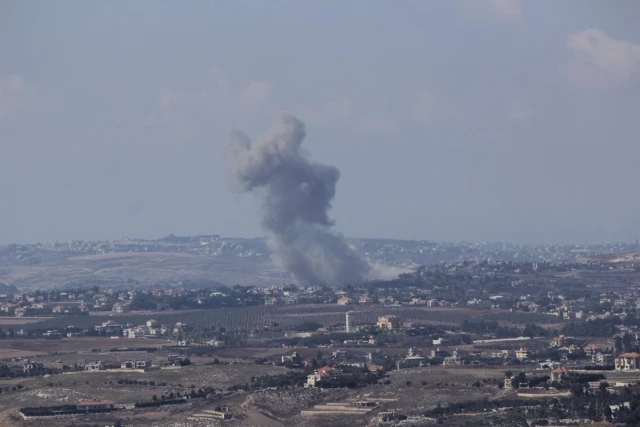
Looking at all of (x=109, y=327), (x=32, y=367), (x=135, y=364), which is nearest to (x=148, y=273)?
(x=109, y=327)

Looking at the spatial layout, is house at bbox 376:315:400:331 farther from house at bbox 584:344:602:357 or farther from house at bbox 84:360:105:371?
house at bbox 84:360:105:371

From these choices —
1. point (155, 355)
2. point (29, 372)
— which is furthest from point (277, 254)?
point (29, 372)

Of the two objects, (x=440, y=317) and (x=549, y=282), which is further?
(x=549, y=282)

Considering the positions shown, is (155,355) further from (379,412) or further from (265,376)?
(379,412)

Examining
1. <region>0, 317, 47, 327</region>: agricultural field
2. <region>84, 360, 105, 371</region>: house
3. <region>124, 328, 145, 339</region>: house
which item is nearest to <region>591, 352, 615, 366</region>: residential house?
<region>84, 360, 105, 371</region>: house

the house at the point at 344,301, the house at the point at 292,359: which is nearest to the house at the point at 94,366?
the house at the point at 292,359

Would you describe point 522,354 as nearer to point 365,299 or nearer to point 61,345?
point 61,345
